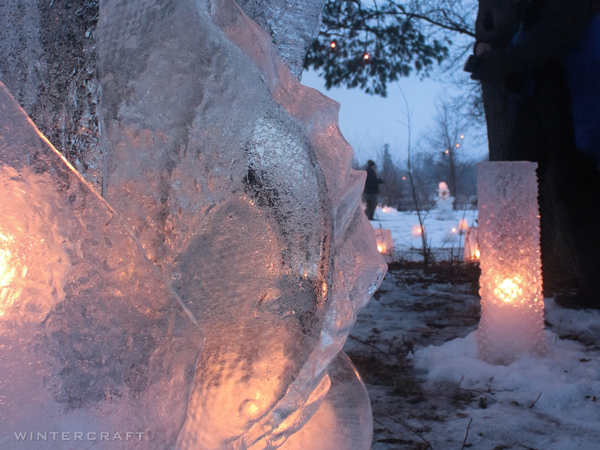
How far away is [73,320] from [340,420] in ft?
1.89

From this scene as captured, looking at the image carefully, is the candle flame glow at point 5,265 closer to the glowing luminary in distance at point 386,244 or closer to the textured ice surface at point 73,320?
the textured ice surface at point 73,320

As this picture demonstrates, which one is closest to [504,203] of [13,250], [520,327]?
[520,327]

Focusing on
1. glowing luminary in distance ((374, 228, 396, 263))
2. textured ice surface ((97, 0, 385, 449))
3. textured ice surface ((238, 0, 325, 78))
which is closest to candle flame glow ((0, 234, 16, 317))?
textured ice surface ((97, 0, 385, 449))

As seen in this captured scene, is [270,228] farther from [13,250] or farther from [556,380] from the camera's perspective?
[556,380]

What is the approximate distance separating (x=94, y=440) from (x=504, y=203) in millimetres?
1763

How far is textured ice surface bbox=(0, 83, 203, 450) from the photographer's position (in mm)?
567

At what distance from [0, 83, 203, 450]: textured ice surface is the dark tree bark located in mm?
2595

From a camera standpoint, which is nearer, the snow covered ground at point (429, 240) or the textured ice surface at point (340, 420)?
the textured ice surface at point (340, 420)

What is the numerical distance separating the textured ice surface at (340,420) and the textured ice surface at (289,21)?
740 mm

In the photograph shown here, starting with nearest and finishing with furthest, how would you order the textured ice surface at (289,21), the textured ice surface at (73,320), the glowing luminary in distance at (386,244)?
the textured ice surface at (73,320)
the textured ice surface at (289,21)
the glowing luminary in distance at (386,244)

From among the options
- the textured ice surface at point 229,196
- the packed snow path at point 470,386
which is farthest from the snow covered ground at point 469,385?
the textured ice surface at point 229,196

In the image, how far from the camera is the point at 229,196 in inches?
27.7

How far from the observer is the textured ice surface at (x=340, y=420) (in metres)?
0.85

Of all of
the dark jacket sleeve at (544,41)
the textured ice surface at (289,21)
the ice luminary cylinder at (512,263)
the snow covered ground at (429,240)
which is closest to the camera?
the textured ice surface at (289,21)
